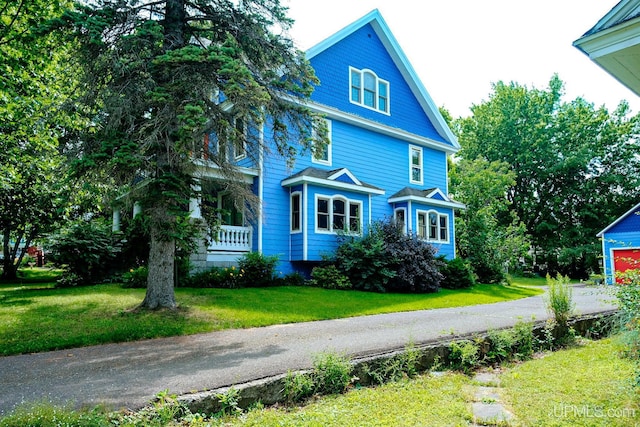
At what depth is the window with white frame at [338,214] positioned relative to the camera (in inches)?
647

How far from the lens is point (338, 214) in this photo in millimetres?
16906

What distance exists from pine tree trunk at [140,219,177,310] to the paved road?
197cm

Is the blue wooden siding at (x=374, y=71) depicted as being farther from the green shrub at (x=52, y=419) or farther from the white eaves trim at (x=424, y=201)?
the green shrub at (x=52, y=419)

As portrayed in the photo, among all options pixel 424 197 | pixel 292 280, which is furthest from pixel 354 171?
pixel 292 280

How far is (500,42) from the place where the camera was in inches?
320

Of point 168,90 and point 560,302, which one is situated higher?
point 168,90

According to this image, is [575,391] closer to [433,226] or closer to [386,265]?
[386,265]

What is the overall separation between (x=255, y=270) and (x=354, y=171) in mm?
6624

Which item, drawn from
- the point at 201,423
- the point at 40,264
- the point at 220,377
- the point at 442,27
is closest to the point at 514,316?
the point at 442,27

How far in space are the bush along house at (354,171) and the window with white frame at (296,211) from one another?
37 mm

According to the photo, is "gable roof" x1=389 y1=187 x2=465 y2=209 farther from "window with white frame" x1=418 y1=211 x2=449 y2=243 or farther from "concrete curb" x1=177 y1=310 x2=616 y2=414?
"concrete curb" x1=177 y1=310 x2=616 y2=414

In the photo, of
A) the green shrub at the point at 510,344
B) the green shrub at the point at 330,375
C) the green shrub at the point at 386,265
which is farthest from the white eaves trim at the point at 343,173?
the green shrub at the point at 330,375

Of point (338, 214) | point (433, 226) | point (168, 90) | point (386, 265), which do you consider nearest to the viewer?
point (168, 90)

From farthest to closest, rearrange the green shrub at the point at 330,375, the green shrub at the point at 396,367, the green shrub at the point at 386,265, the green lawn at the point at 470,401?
the green shrub at the point at 386,265 < the green shrub at the point at 396,367 < the green shrub at the point at 330,375 < the green lawn at the point at 470,401
